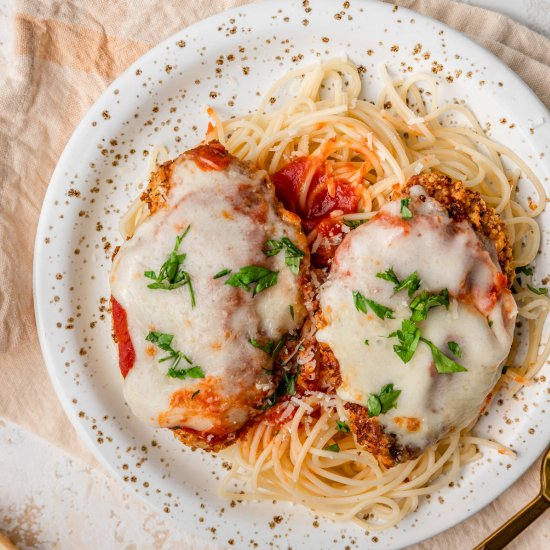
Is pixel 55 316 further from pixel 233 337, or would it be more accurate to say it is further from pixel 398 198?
pixel 398 198

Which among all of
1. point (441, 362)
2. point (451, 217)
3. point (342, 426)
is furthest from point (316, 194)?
point (342, 426)

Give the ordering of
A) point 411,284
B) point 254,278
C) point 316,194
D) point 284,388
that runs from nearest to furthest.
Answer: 1. point 411,284
2. point 254,278
3. point 284,388
4. point 316,194

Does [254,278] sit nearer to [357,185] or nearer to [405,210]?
[405,210]

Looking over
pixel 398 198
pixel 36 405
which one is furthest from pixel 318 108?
pixel 36 405

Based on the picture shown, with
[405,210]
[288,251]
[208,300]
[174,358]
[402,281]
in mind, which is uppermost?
[405,210]

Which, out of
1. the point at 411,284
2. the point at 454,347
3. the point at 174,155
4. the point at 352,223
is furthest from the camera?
→ the point at 174,155

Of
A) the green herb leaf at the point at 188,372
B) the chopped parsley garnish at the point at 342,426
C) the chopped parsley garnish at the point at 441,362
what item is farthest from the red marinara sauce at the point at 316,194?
the chopped parsley garnish at the point at 342,426

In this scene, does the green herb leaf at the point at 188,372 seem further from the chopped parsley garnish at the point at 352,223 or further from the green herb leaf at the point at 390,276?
the chopped parsley garnish at the point at 352,223

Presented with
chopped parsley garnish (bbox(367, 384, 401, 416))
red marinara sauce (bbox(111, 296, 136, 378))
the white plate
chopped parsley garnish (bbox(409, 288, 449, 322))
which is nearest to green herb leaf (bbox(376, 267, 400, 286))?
chopped parsley garnish (bbox(409, 288, 449, 322))

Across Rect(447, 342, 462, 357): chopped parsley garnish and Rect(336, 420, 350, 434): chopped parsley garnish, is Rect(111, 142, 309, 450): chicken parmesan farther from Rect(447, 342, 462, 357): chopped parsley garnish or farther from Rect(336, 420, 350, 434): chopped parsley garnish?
Rect(447, 342, 462, 357): chopped parsley garnish
